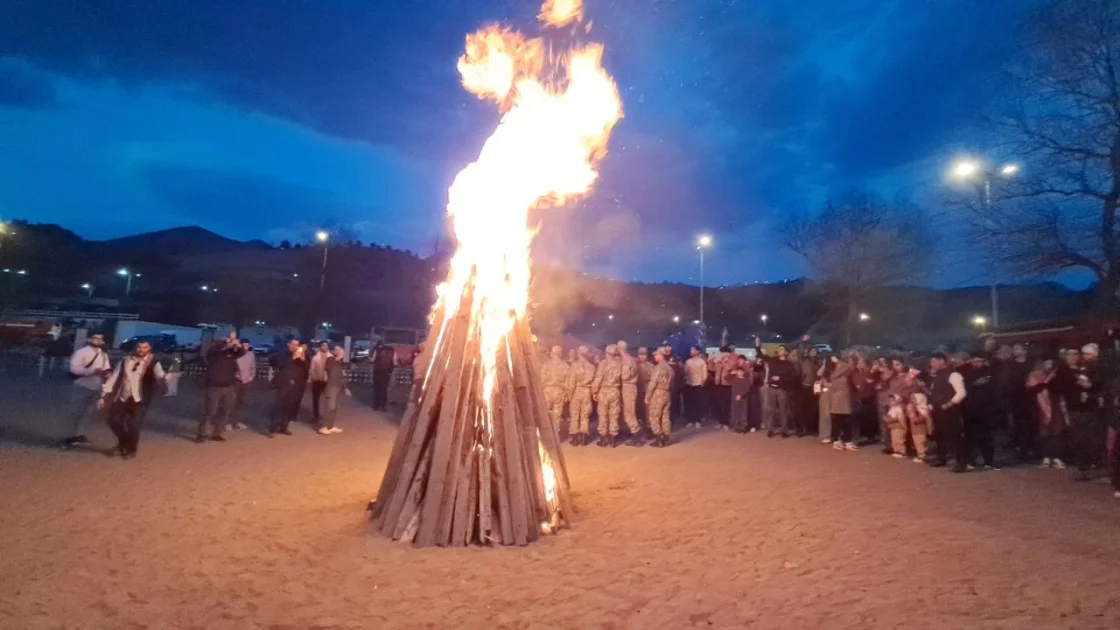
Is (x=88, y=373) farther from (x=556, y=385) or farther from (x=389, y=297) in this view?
(x=389, y=297)

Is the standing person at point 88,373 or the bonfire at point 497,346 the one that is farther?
the standing person at point 88,373

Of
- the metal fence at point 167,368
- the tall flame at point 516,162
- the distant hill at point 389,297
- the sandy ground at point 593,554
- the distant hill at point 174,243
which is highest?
the distant hill at point 174,243

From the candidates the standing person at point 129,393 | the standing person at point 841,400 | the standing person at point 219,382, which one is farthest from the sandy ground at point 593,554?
the standing person at point 841,400

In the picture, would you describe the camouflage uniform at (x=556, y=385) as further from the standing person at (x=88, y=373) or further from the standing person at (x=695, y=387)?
the standing person at (x=88, y=373)

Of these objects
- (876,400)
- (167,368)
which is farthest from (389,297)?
(876,400)

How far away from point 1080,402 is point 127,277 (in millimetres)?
77036

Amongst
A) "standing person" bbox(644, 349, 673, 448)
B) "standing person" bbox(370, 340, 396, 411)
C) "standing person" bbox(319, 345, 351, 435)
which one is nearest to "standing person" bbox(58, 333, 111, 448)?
"standing person" bbox(319, 345, 351, 435)

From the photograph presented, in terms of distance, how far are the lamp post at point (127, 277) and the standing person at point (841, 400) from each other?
226 ft

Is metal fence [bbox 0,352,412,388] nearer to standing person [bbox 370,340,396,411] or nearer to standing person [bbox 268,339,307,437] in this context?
standing person [bbox 370,340,396,411]

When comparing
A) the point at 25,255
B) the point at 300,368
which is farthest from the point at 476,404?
the point at 25,255

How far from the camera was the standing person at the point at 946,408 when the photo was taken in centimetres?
1056

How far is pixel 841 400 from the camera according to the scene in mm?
13266

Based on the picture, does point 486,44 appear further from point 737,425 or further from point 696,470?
point 737,425

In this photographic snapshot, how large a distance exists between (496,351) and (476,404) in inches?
26.0
